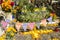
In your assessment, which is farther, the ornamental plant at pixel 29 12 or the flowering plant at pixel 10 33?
the ornamental plant at pixel 29 12

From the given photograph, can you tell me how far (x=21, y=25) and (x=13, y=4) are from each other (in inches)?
25.8

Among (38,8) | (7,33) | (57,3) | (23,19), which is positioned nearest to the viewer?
(7,33)

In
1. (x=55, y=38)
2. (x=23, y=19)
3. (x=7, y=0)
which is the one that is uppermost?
(x=7, y=0)

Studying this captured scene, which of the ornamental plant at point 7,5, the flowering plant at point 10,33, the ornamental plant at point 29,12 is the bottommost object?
the flowering plant at point 10,33

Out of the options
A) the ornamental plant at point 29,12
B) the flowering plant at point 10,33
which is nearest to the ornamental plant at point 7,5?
the ornamental plant at point 29,12

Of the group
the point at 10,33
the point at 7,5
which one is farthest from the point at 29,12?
the point at 10,33

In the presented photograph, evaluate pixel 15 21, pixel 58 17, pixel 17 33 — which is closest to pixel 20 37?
pixel 17 33

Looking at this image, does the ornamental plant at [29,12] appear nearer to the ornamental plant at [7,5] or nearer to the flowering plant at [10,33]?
the ornamental plant at [7,5]

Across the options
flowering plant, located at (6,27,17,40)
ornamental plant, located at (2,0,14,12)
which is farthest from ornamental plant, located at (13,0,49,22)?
flowering plant, located at (6,27,17,40)

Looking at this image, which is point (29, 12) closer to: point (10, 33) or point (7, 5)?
point (7, 5)

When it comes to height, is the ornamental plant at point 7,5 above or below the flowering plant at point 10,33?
above

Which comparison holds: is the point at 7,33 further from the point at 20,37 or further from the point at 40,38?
the point at 40,38

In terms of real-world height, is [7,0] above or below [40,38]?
above

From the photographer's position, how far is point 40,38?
6688 mm
